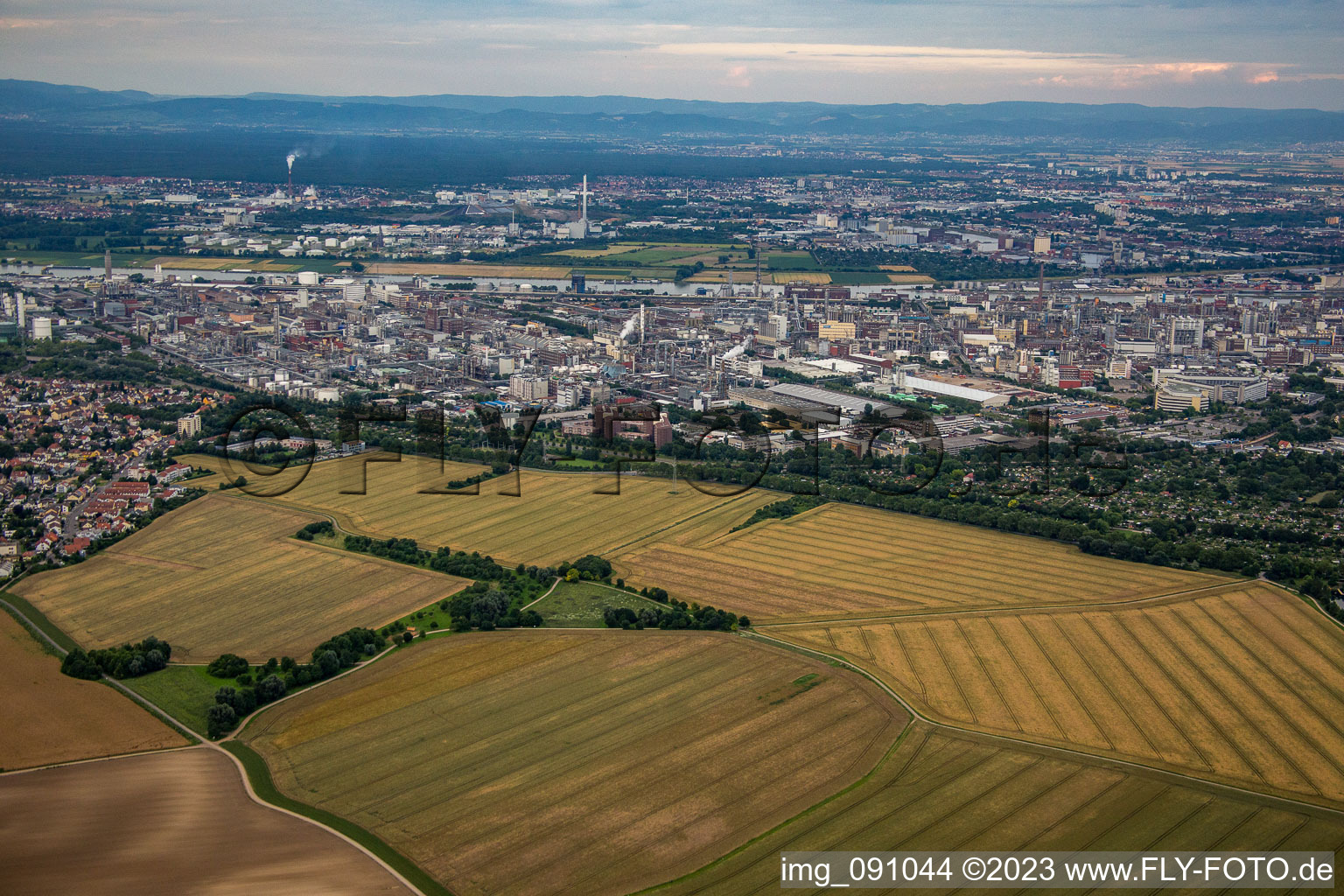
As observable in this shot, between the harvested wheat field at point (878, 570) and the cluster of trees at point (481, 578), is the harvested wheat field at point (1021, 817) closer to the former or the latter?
the harvested wheat field at point (878, 570)

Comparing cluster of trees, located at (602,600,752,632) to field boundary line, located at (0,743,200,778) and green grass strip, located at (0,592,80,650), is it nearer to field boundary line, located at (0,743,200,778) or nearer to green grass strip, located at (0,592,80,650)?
field boundary line, located at (0,743,200,778)

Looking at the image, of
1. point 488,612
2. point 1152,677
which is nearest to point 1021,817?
point 1152,677

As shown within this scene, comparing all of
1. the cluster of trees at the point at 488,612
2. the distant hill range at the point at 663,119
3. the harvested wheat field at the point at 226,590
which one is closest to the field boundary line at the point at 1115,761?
the cluster of trees at the point at 488,612

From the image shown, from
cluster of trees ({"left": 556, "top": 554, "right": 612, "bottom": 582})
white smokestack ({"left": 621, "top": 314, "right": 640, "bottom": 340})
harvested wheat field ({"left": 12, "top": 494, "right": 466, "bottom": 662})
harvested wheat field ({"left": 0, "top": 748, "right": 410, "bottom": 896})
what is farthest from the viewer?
white smokestack ({"left": 621, "top": 314, "right": 640, "bottom": 340})

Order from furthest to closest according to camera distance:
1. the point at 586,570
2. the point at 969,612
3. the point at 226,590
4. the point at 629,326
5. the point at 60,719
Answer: the point at 629,326 → the point at 586,570 → the point at 226,590 → the point at 969,612 → the point at 60,719

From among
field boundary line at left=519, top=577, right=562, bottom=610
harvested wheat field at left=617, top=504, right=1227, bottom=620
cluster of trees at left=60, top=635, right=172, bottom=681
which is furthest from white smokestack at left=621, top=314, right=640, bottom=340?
cluster of trees at left=60, top=635, right=172, bottom=681

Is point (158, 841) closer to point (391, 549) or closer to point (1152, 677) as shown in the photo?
point (391, 549)
